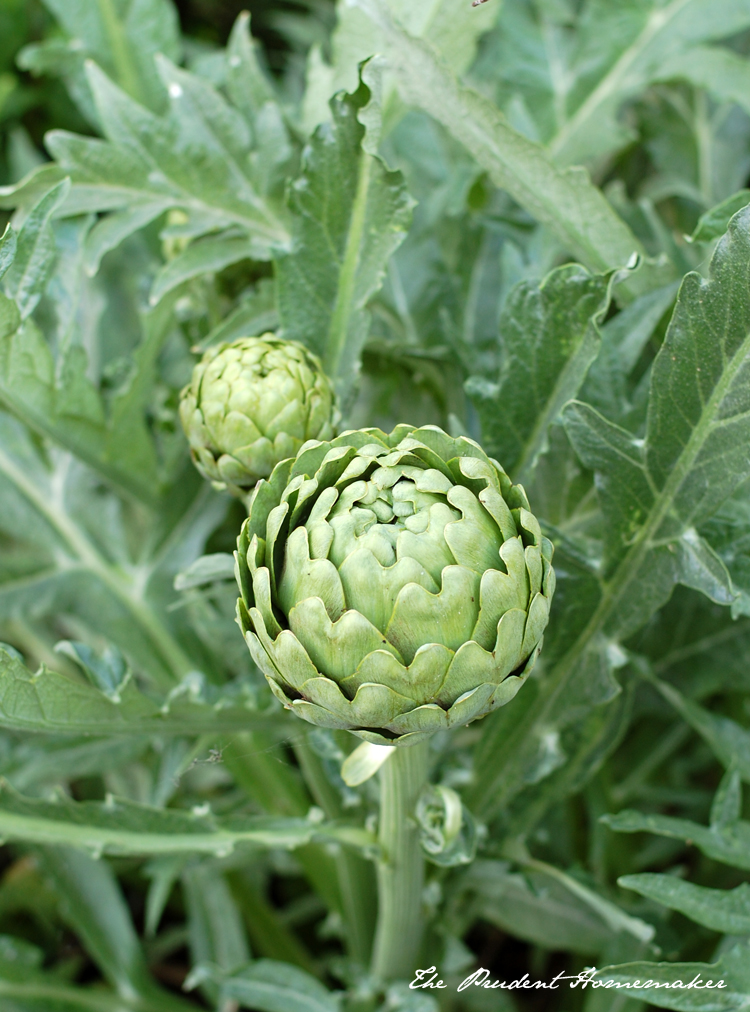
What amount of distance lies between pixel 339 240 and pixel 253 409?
0.16 metres

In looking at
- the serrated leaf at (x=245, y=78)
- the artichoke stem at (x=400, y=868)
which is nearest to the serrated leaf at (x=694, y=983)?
the artichoke stem at (x=400, y=868)

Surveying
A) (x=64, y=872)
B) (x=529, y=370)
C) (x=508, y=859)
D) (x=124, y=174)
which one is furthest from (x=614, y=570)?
(x=64, y=872)

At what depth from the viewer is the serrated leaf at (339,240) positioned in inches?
21.9

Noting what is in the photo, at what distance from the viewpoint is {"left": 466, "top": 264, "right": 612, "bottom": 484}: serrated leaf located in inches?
20.8

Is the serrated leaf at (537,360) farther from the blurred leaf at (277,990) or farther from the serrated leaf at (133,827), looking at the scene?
the blurred leaf at (277,990)

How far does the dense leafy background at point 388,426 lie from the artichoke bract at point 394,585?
12 cm

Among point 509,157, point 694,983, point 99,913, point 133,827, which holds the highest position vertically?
point 509,157

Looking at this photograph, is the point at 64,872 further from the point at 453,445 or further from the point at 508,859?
the point at 453,445

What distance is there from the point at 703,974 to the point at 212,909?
487mm

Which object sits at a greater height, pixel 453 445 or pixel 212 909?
pixel 453 445

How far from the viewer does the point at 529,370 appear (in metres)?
0.57

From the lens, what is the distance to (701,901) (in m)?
0.54

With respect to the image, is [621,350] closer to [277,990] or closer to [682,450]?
[682,450]

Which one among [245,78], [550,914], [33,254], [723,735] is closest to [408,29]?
[245,78]
